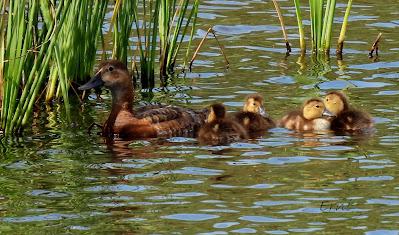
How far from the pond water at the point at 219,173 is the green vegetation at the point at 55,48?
321 mm

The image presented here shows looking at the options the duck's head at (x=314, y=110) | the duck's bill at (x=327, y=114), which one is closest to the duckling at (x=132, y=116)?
the duck's head at (x=314, y=110)

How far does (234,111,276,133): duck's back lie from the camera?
11.4 metres

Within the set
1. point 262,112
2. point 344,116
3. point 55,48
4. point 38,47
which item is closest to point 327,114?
point 344,116

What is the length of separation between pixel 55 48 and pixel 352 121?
2817 millimetres

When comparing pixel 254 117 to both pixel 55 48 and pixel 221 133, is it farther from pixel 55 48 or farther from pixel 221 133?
pixel 55 48

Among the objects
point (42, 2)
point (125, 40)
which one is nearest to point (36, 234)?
point (42, 2)

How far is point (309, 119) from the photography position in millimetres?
11539

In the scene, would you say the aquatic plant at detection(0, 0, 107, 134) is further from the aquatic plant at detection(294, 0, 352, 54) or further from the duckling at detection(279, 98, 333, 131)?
the aquatic plant at detection(294, 0, 352, 54)

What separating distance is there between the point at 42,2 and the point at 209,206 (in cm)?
377

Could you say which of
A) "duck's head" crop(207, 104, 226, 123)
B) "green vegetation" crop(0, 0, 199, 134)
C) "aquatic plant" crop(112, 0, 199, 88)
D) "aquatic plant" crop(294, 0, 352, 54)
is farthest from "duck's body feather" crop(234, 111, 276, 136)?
"aquatic plant" crop(294, 0, 352, 54)

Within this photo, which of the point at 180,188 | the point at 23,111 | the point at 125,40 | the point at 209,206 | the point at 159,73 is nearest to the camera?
the point at 209,206

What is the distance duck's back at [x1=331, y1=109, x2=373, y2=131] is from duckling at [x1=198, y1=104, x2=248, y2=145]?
3.02ft

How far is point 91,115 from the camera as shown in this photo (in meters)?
12.4

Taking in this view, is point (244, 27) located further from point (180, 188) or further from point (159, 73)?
point (180, 188)
